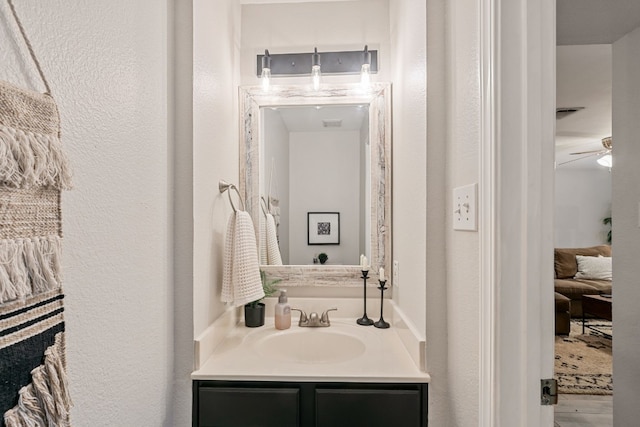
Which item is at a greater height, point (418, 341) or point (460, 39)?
point (460, 39)

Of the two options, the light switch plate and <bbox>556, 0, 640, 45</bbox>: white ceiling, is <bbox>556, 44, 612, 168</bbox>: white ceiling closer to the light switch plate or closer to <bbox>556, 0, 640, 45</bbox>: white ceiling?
<bbox>556, 0, 640, 45</bbox>: white ceiling

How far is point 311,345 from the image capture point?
1440mm

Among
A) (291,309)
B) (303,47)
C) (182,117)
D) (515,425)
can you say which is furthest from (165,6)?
(515,425)

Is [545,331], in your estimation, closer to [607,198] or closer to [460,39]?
[460,39]

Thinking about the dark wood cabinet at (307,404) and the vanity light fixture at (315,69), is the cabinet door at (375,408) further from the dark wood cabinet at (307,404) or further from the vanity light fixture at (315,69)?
the vanity light fixture at (315,69)

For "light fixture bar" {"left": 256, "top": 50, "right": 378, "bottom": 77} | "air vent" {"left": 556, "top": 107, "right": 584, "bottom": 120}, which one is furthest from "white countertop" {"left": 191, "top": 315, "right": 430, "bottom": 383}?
"air vent" {"left": 556, "top": 107, "right": 584, "bottom": 120}

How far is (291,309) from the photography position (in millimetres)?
1591

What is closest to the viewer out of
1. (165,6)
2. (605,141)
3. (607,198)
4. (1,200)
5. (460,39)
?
(1,200)

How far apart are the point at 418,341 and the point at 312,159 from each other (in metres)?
0.96

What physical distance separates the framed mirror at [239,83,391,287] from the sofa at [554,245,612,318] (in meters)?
3.91

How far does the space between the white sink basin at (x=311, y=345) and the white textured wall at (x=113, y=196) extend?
43cm

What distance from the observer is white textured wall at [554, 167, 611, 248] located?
249 inches

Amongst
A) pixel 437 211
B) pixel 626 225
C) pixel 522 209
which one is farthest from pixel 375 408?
pixel 626 225

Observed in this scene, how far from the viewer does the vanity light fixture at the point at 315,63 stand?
164 centimetres
